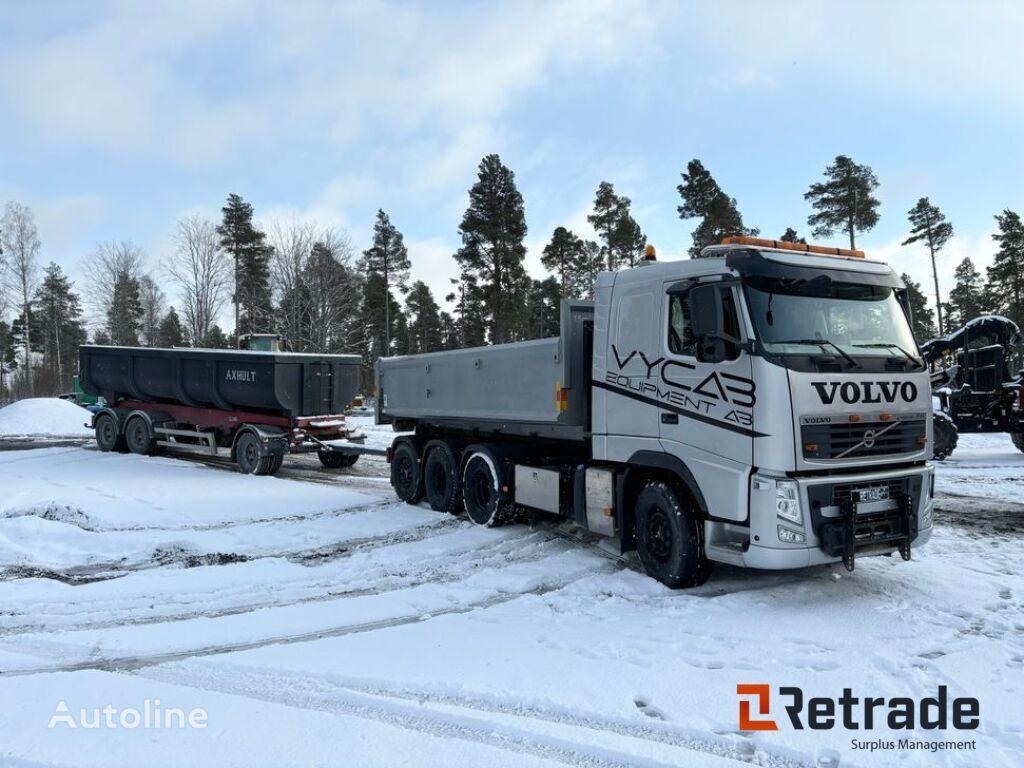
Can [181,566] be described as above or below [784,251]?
below

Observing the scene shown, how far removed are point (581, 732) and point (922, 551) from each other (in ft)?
17.5

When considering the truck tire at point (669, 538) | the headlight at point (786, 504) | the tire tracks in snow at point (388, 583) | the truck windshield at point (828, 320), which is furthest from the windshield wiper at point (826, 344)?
the tire tracks in snow at point (388, 583)

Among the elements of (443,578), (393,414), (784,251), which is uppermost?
(784,251)

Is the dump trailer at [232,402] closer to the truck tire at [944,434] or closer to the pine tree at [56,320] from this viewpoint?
the truck tire at [944,434]

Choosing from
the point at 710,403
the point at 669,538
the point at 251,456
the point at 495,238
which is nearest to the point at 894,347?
the point at 710,403

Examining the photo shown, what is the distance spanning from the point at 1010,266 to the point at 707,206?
72.3ft

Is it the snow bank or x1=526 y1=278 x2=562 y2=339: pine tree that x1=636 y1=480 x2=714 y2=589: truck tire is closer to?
the snow bank

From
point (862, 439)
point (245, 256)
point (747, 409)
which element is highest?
point (245, 256)

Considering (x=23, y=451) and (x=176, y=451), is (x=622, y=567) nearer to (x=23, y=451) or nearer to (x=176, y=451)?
(x=176, y=451)

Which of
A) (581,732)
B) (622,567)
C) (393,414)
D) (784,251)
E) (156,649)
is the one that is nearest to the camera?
(581,732)

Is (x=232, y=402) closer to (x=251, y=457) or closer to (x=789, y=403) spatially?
(x=251, y=457)

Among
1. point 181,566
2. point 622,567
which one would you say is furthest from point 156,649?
point 622,567

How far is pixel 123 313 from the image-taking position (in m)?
48.6

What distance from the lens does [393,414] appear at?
11.1m
